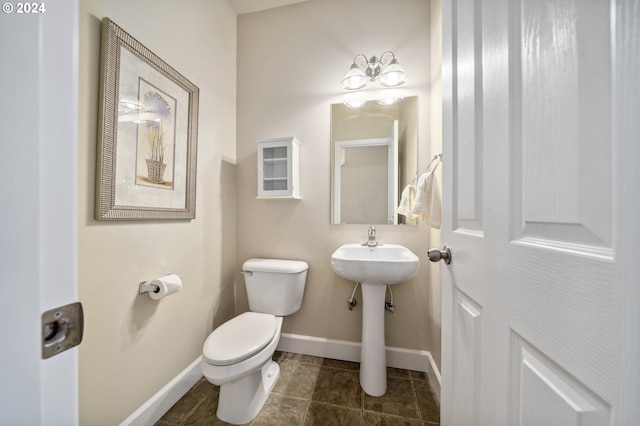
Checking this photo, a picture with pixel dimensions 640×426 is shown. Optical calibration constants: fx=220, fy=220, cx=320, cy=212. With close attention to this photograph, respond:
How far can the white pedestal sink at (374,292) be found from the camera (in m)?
1.21

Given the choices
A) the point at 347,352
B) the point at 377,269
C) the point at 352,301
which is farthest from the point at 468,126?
the point at 347,352

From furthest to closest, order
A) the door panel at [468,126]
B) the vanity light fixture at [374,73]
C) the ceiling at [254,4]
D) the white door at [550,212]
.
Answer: the ceiling at [254,4], the vanity light fixture at [374,73], the door panel at [468,126], the white door at [550,212]

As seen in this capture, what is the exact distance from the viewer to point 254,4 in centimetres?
170

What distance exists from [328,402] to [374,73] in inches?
81.2

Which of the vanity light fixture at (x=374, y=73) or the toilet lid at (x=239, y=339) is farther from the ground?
the vanity light fixture at (x=374, y=73)

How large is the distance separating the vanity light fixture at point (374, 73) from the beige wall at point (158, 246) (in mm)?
957

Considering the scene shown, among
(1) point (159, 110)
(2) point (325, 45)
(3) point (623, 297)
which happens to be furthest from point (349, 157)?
(3) point (623, 297)

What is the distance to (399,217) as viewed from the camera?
5.08 ft

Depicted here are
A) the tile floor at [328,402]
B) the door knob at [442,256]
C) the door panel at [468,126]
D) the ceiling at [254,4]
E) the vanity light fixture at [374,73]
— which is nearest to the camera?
the door panel at [468,126]

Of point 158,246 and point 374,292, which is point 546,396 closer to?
point 374,292

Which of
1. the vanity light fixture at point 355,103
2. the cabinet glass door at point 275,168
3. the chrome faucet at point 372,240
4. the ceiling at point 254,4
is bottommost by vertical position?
the chrome faucet at point 372,240

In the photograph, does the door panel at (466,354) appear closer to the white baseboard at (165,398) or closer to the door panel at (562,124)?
the door panel at (562,124)

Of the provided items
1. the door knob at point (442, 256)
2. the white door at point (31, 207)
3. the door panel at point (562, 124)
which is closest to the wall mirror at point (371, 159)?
the door knob at point (442, 256)

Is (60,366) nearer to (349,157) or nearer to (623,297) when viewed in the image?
(623,297)
